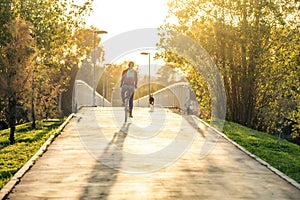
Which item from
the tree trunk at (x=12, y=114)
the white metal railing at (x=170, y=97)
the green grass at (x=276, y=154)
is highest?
the white metal railing at (x=170, y=97)

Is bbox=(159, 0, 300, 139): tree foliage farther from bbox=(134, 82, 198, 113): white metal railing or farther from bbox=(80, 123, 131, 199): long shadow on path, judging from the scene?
bbox=(80, 123, 131, 199): long shadow on path

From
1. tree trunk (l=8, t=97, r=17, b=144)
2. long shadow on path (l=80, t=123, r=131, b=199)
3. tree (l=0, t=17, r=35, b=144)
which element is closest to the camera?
long shadow on path (l=80, t=123, r=131, b=199)

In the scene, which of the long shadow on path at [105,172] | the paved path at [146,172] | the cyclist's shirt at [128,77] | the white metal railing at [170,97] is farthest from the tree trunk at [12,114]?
the white metal railing at [170,97]

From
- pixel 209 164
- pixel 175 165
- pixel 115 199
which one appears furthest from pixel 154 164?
pixel 115 199

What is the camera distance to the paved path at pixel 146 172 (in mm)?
7387

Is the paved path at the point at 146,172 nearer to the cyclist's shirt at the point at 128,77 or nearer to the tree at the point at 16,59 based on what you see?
the tree at the point at 16,59

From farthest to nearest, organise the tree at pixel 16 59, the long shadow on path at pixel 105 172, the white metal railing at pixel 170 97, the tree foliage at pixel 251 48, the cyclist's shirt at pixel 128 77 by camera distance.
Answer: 1. the white metal railing at pixel 170 97
2. the tree foliage at pixel 251 48
3. the cyclist's shirt at pixel 128 77
4. the tree at pixel 16 59
5. the long shadow on path at pixel 105 172

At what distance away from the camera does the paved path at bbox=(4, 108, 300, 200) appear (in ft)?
24.2

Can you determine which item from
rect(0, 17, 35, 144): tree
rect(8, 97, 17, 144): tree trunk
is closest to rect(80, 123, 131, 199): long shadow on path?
rect(0, 17, 35, 144): tree

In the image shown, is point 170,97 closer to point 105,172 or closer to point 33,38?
point 33,38

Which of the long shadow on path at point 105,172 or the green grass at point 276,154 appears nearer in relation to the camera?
the long shadow on path at point 105,172

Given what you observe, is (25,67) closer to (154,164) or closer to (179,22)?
(154,164)

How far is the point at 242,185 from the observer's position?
811 cm

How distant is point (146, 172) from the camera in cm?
905
